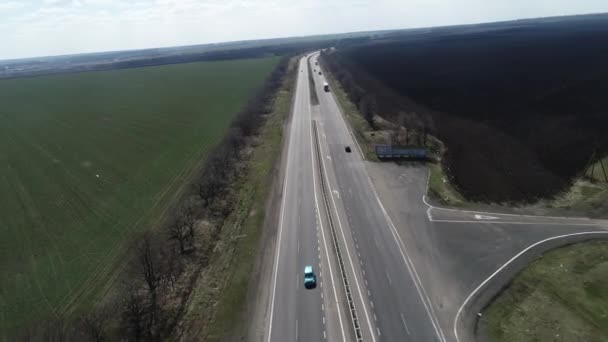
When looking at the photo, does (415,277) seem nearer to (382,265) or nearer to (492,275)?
(382,265)

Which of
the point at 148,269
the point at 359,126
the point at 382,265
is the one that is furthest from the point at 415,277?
the point at 359,126

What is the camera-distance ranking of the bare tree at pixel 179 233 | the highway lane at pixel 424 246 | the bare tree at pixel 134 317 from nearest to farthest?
the bare tree at pixel 134 317 < the highway lane at pixel 424 246 < the bare tree at pixel 179 233

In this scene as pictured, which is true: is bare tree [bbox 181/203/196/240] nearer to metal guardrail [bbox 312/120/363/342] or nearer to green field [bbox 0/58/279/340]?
green field [bbox 0/58/279/340]

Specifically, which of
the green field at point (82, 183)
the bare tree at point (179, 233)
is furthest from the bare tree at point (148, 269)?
the green field at point (82, 183)

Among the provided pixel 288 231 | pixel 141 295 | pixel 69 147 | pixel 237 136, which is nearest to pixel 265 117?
pixel 237 136

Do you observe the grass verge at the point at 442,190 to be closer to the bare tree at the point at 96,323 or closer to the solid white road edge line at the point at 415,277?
the solid white road edge line at the point at 415,277

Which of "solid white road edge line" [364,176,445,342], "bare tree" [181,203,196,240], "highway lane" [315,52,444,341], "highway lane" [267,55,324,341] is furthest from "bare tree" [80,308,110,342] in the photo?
"solid white road edge line" [364,176,445,342]
